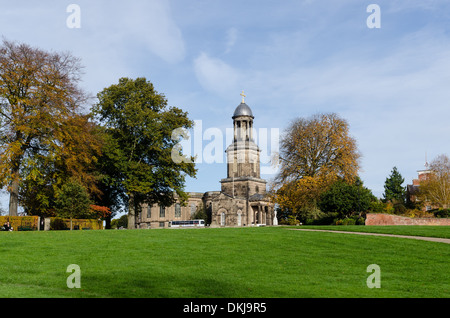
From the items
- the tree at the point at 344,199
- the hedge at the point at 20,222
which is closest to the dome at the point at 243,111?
the tree at the point at 344,199

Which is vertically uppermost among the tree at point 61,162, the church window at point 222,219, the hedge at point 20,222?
the tree at point 61,162

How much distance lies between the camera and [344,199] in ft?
137

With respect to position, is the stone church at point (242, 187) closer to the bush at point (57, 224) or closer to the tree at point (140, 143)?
the tree at point (140, 143)

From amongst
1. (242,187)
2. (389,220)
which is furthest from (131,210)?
(242,187)

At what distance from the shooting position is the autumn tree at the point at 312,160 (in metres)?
Result: 45.6

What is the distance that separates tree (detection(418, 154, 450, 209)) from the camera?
69.0 m

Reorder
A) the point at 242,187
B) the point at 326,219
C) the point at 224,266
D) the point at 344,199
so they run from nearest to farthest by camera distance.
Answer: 1. the point at 224,266
2. the point at 344,199
3. the point at 326,219
4. the point at 242,187

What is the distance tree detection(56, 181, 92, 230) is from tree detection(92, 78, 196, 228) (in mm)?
5736

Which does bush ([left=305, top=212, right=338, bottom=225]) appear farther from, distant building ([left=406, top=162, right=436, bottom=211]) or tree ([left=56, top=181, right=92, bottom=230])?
distant building ([left=406, top=162, right=436, bottom=211])

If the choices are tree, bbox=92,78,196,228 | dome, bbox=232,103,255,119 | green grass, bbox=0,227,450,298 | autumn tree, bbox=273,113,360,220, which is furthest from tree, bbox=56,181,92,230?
dome, bbox=232,103,255,119

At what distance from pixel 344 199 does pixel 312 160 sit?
7.96 m

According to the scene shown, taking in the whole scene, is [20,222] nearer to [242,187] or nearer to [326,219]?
[326,219]

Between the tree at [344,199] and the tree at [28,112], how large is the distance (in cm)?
2403
